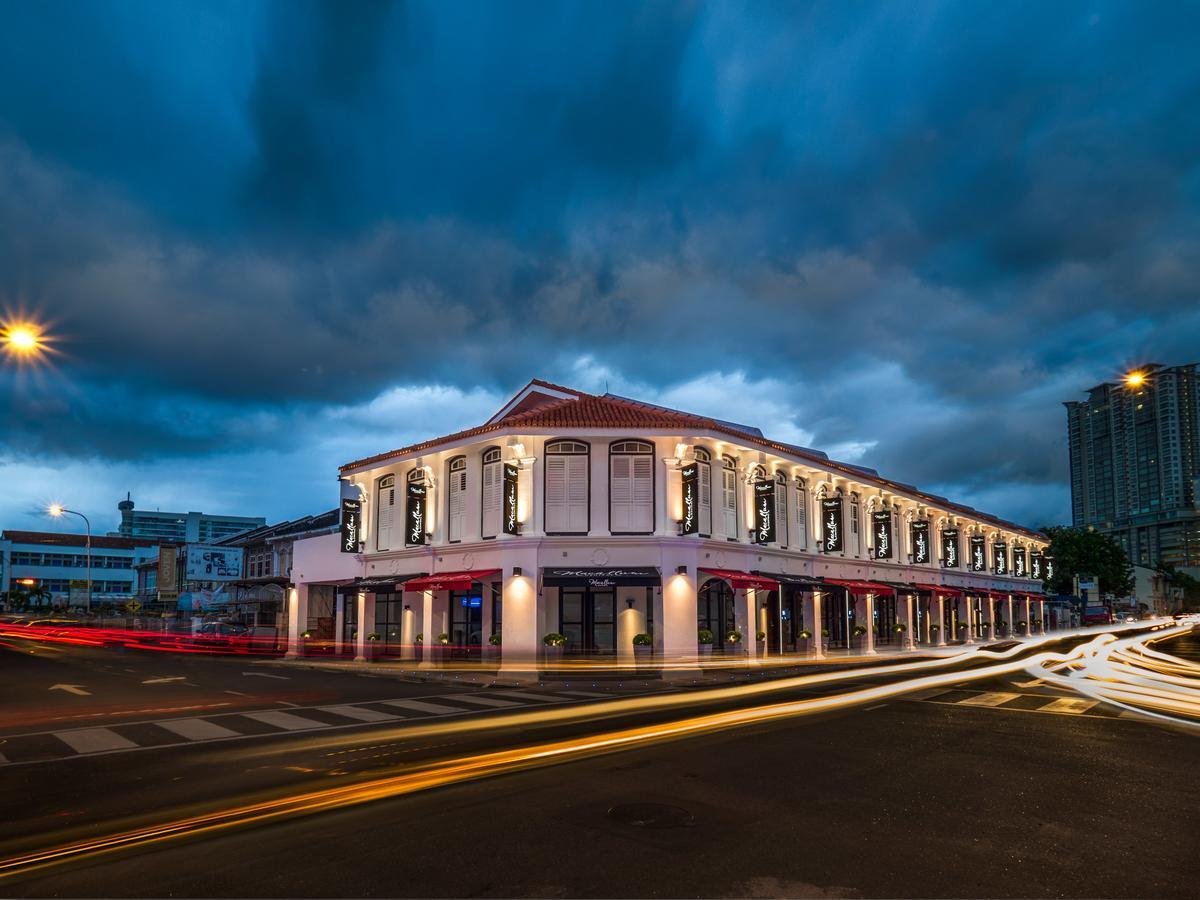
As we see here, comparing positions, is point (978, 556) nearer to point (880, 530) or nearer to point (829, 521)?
point (880, 530)

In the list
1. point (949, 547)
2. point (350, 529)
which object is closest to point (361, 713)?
point (350, 529)

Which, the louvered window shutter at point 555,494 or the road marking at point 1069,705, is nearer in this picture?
the road marking at point 1069,705

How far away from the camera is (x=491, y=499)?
31.1 m

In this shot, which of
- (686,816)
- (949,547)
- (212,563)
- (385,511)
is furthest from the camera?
(212,563)

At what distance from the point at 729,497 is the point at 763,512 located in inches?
71.2

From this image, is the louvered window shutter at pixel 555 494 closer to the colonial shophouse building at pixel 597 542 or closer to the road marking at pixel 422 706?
the colonial shophouse building at pixel 597 542

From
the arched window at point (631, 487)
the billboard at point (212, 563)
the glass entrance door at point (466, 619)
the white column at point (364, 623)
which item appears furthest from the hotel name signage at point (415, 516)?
the billboard at point (212, 563)

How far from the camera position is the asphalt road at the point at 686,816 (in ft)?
20.8

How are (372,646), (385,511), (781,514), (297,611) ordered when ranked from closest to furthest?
(372,646) < (781,514) < (385,511) < (297,611)

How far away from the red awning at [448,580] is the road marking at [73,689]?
1130cm

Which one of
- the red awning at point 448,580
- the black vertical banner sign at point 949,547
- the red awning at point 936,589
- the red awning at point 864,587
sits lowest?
the red awning at point 936,589

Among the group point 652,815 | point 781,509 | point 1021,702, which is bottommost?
point 1021,702

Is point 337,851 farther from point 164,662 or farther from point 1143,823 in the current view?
point 164,662

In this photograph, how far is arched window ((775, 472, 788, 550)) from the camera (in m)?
35.6
